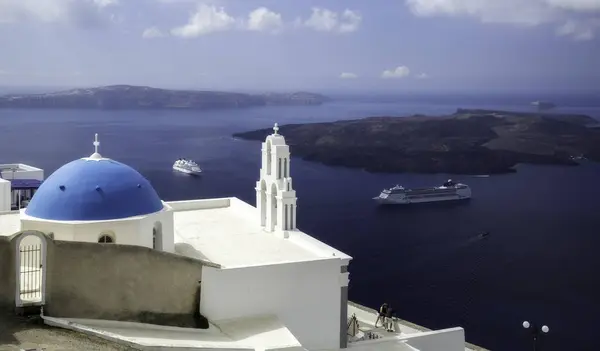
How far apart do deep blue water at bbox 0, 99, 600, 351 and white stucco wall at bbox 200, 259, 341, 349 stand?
13.9 meters

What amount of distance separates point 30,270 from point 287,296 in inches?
182

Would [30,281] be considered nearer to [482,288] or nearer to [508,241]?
[482,288]

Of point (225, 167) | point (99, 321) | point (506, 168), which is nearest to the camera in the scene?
point (99, 321)

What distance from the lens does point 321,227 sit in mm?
43812

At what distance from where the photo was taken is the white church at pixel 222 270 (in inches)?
471

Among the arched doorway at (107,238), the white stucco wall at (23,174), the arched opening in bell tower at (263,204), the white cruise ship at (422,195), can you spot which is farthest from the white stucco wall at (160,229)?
the white cruise ship at (422,195)

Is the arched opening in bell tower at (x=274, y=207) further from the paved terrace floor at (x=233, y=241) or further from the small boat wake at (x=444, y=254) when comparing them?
the small boat wake at (x=444, y=254)

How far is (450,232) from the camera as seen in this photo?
4459cm

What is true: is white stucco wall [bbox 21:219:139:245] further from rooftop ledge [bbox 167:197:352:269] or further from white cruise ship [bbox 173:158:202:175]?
white cruise ship [bbox 173:158:202:175]

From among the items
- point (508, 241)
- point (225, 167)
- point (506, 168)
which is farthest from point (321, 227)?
point (506, 168)

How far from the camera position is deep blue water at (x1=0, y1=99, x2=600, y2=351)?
2973cm

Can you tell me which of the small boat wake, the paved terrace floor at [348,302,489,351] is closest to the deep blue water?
the small boat wake

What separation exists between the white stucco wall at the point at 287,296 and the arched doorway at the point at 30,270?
2765 millimetres

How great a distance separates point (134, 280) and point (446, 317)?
19819mm
